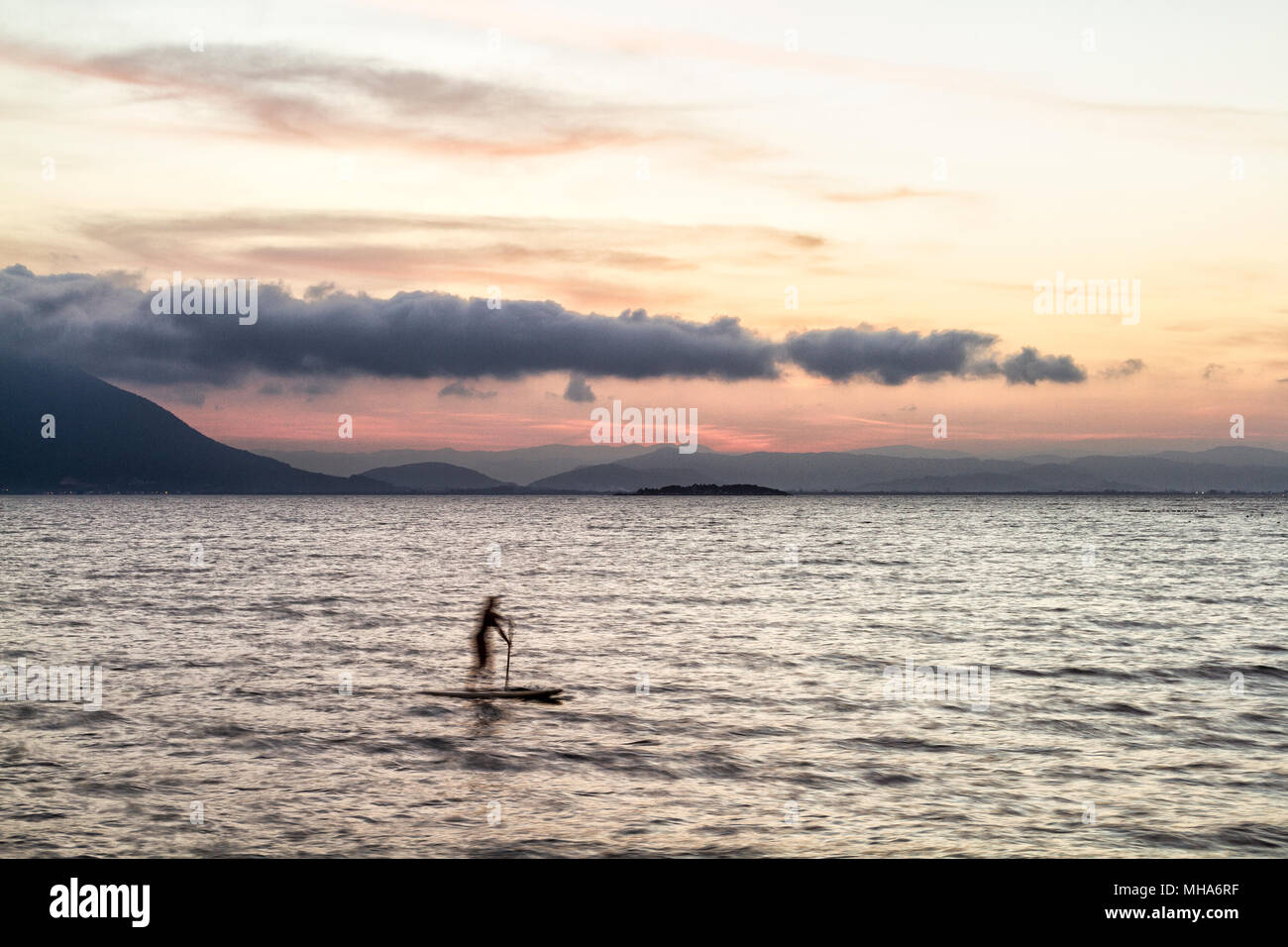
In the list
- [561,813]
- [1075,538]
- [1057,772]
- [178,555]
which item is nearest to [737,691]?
[1057,772]

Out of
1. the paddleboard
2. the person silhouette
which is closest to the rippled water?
the paddleboard

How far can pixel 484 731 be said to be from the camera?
20.3 m

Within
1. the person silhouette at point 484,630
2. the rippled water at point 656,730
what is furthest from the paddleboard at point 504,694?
the person silhouette at point 484,630

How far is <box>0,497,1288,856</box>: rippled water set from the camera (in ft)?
Answer: 45.9

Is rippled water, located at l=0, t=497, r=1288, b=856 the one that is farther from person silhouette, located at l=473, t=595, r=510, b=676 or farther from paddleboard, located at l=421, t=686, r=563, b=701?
person silhouette, located at l=473, t=595, r=510, b=676

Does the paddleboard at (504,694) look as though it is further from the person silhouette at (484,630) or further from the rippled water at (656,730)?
the person silhouette at (484,630)

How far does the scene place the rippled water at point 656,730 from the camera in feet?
45.9

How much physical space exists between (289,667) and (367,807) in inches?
593

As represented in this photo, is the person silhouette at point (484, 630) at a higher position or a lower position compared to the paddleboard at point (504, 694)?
higher

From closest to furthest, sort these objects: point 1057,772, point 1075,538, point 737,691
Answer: point 1057,772 < point 737,691 < point 1075,538

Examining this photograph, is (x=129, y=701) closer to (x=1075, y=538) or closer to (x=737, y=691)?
(x=737, y=691)

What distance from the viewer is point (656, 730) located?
801 inches

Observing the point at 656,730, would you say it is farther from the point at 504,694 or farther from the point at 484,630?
the point at 484,630

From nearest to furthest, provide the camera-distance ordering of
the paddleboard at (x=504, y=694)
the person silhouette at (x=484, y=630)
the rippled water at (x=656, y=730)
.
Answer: the rippled water at (x=656, y=730), the paddleboard at (x=504, y=694), the person silhouette at (x=484, y=630)
